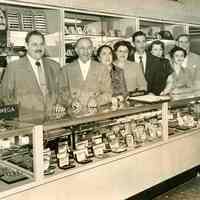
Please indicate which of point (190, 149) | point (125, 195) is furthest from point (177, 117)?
point (125, 195)

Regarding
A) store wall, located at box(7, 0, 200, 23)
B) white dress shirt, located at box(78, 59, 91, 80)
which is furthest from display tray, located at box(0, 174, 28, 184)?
store wall, located at box(7, 0, 200, 23)

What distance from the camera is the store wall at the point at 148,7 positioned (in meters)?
3.13

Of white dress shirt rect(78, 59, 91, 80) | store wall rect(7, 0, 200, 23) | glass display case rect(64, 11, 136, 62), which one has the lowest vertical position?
white dress shirt rect(78, 59, 91, 80)

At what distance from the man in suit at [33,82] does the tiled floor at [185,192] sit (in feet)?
5.27

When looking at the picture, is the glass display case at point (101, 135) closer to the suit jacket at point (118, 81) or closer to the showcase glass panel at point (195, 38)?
the suit jacket at point (118, 81)

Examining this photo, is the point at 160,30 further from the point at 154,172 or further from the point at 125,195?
the point at 125,195

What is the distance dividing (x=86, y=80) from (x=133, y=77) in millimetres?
706

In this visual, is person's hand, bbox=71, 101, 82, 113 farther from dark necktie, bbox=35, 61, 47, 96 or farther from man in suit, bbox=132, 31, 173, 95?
man in suit, bbox=132, 31, 173, 95

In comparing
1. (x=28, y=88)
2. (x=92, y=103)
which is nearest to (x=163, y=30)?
(x=92, y=103)

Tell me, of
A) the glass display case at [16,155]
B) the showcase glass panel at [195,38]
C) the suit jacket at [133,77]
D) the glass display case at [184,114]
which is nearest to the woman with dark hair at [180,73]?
the glass display case at [184,114]

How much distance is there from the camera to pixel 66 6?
303 centimetres

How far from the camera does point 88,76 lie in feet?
11.0

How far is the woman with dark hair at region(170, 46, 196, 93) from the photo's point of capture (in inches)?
173

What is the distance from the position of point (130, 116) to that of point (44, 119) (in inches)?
37.0
